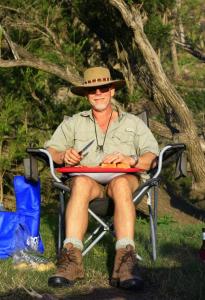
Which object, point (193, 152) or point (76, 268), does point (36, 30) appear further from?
point (76, 268)

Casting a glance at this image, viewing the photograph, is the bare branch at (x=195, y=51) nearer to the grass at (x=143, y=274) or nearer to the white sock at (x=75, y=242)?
the grass at (x=143, y=274)

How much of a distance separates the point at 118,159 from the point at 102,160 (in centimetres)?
22

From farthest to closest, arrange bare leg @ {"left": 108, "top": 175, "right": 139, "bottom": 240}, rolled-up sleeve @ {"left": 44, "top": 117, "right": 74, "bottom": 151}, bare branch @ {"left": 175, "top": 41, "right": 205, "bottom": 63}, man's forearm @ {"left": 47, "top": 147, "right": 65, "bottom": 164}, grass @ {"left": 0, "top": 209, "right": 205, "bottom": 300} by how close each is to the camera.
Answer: bare branch @ {"left": 175, "top": 41, "right": 205, "bottom": 63}, rolled-up sleeve @ {"left": 44, "top": 117, "right": 74, "bottom": 151}, man's forearm @ {"left": 47, "top": 147, "right": 65, "bottom": 164}, bare leg @ {"left": 108, "top": 175, "right": 139, "bottom": 240}, grass @ {"left": 0, "top": 209, "right": 205, "bottom": 300}

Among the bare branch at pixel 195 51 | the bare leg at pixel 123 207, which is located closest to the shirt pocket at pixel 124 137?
the bare leg at pixel 123 207

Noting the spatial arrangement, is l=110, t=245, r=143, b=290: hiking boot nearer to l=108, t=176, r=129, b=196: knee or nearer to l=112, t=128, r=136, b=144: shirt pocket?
l=108, t=176, r=129, b=196: knee

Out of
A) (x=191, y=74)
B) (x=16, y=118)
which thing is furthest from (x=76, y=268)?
(x=191, y=74)

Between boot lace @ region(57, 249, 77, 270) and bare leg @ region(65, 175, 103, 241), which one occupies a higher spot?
bare leg @ region(65, 175, 103, 241)

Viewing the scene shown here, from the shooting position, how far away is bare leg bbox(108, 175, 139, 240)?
369 centimetres

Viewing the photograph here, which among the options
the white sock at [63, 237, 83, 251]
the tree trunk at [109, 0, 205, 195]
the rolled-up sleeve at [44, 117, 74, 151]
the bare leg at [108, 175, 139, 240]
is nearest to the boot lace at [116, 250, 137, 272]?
the bare leg at [108, 175, 139, 240]

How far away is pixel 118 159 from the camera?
4000 millimetres

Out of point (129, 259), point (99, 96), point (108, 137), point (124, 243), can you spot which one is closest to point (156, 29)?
point (99, 96)

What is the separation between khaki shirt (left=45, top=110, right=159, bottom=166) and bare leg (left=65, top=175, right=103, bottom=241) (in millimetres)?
391

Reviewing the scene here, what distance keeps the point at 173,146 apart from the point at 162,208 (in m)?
2.37

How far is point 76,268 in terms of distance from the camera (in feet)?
11.7
